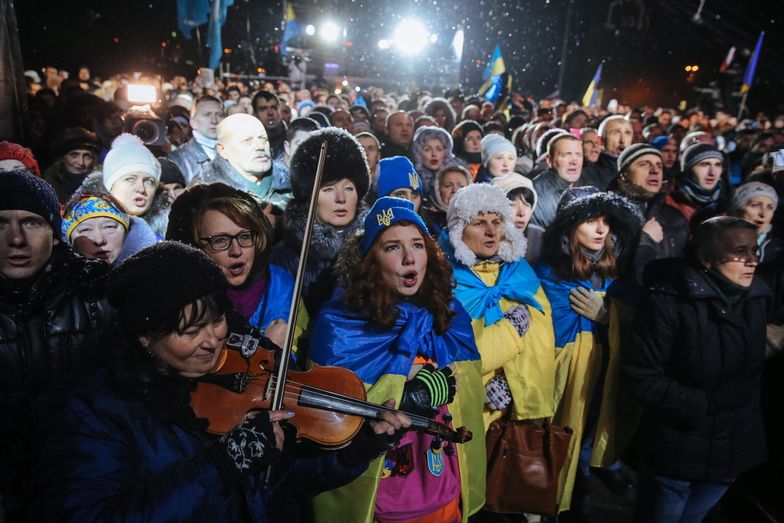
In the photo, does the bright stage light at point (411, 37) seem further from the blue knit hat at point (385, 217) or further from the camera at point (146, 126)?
the blue knit hat at point (385, 217)

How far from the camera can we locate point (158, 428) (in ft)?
5.20

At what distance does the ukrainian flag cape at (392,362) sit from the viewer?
2.35m

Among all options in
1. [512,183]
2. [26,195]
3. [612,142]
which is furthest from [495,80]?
[26,195]

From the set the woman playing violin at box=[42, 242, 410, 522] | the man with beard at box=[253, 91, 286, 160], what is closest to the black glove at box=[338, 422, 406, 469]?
the woman playing violin at box=[42, 242, 410, 522]

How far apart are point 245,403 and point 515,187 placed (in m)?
3.49

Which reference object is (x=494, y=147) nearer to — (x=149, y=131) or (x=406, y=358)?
(x=406, y=358)

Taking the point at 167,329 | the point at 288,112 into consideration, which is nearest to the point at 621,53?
the point at 288,112

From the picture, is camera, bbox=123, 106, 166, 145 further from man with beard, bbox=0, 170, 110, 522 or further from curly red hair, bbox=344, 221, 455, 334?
curly red hair, bbox=344, 221, 455, 334

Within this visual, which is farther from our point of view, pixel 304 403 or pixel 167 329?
pixel 304 403

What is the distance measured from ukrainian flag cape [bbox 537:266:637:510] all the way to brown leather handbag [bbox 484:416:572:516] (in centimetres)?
47

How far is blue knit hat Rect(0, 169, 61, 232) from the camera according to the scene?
7.48ft

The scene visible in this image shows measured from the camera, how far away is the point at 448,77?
40125mm

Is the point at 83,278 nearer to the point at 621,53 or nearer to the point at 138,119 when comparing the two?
the point at 138,119

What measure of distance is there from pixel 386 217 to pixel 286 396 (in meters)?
1.13
